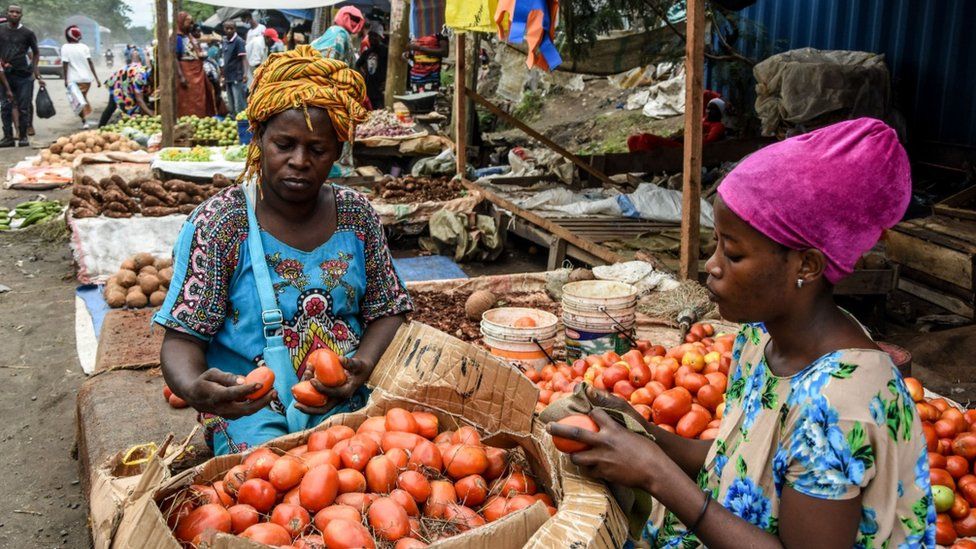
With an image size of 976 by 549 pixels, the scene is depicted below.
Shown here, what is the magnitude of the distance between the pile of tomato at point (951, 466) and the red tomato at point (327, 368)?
1.67 m

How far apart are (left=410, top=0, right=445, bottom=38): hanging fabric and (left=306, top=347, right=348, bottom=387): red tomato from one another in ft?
29.3

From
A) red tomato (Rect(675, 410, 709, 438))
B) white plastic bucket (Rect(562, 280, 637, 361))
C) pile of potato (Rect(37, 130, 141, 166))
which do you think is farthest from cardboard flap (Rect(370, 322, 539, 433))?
pile of potato (Rect(37, 130, 141, 166))

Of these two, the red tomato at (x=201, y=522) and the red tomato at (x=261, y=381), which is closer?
the red tomato at (x=201, y=522)

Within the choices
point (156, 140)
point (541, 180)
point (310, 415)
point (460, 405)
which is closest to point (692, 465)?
point (460, 405)

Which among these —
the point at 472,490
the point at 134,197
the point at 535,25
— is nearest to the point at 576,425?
the point at 472,490

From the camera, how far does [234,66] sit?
1656 cm

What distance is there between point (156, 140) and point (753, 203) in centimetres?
1231

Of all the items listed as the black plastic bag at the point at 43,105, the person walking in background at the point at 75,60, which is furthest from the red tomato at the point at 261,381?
the person walking in background at the point at 75,60

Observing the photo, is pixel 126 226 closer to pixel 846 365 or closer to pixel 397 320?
pixel 397 320

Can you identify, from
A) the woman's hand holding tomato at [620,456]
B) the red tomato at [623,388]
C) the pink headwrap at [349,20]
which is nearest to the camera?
the woman's hand holding tomato at [620,456]

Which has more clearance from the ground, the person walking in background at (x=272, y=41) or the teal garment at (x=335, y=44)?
the person walking in background at (x=272, y=41)

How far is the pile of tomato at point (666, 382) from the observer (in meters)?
3.05

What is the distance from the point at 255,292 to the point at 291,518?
39.2 inches

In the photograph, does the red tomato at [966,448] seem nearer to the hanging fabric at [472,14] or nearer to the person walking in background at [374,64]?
the hanging fabric at [472,14]
